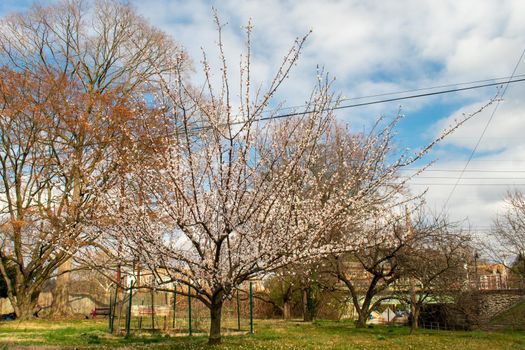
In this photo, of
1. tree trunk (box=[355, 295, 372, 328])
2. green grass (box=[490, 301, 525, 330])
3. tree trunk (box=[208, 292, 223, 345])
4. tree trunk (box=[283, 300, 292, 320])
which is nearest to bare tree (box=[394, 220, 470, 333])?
tree trunk (box=[355, 295, 372, 328])

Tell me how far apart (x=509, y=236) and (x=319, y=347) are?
18162 mm

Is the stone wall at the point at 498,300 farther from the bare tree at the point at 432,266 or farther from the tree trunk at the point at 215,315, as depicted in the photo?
the tree trunk at the point at 215,315

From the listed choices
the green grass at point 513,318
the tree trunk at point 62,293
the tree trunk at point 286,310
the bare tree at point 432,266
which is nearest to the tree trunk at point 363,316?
the bare tree at point 432,266

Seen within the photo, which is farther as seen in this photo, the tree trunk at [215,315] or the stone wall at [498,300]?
the stone wall at [498,300]

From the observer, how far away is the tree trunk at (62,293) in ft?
A: 71.1

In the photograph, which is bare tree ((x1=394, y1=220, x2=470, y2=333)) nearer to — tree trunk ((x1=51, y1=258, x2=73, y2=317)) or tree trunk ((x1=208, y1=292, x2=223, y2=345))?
tree trunk ((x1=208, y1=292, x2=223, y2=345))

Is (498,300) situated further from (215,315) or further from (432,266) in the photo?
(215,315)

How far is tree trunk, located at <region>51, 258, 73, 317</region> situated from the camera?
71.1 feet

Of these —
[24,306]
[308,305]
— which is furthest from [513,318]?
→ [24,306]

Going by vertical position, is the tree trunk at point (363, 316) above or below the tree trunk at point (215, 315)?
below

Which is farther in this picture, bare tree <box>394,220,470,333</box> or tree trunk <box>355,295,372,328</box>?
tree trunk <box>355,295,372,328</box>

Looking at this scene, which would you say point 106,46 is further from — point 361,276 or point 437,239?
point 437,239

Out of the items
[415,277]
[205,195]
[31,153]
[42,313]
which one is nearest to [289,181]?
[205,195]

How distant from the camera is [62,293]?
22109 mm
